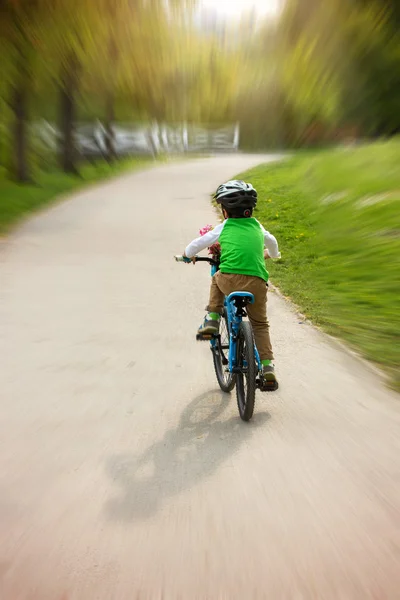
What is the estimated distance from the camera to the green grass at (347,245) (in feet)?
22.5

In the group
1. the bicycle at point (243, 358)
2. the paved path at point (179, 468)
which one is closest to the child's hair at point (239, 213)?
the bicycle at point (243, 358)

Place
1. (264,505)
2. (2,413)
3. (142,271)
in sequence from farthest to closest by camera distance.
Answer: (142,271)
(2,413)
(264,505)

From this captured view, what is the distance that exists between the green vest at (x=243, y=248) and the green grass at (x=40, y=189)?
9.77 meters

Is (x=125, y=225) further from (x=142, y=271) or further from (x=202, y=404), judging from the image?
(x=202, y=404)

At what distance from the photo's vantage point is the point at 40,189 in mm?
19438

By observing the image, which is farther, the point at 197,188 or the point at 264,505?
the point at 197,188

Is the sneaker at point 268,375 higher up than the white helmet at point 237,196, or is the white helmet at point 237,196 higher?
the white helmet at point 237,196

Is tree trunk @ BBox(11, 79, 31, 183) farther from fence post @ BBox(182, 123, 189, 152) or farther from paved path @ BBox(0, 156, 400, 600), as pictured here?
fence post @ BBox(182, 123, 189, 152)

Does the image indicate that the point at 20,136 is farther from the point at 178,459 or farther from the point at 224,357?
the point at 178,459

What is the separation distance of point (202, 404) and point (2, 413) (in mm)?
1459

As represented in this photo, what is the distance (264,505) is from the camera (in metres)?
3.43

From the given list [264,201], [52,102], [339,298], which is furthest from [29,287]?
[52,102]

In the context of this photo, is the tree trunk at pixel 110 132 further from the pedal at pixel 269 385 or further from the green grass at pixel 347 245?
the pedal at pixel 269 385

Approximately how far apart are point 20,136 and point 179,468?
60.1 ft
